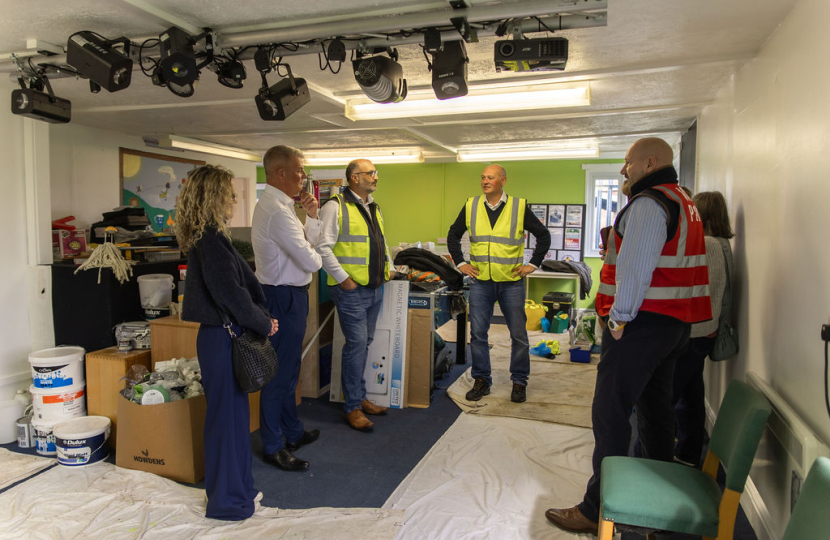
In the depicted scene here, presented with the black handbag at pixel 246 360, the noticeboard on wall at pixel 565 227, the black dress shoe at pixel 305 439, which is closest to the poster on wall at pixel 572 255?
the noticeboard on wall at pixel 565 227

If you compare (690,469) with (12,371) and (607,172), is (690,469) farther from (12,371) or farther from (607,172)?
(607,172)

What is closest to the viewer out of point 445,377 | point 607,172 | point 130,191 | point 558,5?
point 558,5

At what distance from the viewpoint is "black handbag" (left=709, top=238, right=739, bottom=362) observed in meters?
3.04

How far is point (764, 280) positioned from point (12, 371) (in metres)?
4.80

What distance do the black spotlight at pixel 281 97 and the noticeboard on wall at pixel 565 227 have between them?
18.9 ft

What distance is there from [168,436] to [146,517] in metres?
0.49

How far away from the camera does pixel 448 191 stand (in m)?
9.16

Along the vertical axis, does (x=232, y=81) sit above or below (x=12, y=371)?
above

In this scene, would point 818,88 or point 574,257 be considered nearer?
point 818,88

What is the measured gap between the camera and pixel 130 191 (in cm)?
596

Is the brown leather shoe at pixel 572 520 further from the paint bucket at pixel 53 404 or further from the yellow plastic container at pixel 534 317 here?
the yellow plastic container at pixel 534 317

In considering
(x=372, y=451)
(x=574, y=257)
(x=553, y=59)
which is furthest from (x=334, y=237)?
(x=574, y=257)

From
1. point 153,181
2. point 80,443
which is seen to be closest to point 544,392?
point 80,443

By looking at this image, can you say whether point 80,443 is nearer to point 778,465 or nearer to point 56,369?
point 56,369
